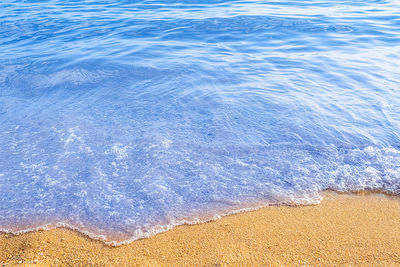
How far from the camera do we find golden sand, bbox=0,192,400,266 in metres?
2.56

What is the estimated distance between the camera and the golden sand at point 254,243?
8.41 ft

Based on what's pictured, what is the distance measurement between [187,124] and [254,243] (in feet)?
7.93

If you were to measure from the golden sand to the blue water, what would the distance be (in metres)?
0.19

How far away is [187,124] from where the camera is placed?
4715mm

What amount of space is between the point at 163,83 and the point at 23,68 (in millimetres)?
3721

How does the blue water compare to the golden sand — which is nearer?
the golden sand

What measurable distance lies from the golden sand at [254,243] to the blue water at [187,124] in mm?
189

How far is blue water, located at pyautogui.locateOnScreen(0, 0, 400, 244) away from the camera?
130 inches

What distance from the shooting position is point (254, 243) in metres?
2.73

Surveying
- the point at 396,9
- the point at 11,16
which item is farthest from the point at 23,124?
the point at 396,9

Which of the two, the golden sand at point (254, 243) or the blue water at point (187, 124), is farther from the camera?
the blue water at point (187, 124)

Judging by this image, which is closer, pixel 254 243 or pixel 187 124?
pixel 254 243

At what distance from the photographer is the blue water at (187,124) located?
3.31 meters

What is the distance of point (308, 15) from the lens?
11.3m
